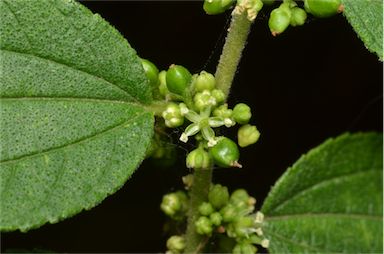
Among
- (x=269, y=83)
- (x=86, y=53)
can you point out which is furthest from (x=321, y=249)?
(x=86, y=53)

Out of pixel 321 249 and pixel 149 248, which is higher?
pixel 321 249

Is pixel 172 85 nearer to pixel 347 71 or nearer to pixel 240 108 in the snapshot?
pixel 240 108

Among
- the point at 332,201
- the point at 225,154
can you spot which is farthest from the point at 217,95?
the point at 332,201

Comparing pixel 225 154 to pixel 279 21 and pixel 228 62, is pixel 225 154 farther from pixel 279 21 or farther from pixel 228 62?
pixel 279 21

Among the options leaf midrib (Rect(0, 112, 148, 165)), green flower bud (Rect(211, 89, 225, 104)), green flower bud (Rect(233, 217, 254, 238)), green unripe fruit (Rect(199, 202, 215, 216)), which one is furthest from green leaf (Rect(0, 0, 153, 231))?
green flower bud (Rect(233, 217, 254, 238))

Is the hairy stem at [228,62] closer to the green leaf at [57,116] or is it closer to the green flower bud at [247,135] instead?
the green flower bud at [247,135]

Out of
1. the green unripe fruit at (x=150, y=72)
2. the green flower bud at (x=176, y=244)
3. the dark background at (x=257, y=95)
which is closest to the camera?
the green unripe fruit at (x=150, y=72)

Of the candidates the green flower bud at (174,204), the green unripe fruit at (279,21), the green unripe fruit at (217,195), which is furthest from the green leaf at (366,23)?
the green flower bud at (174,204)
